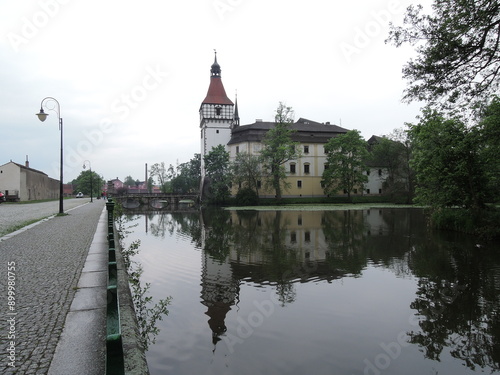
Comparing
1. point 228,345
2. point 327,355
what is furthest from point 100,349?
point 327,355

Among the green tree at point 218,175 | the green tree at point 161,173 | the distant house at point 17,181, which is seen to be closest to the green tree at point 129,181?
the green tree at point 161,173

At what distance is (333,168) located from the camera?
53906mm

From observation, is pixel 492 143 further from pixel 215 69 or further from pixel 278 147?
pixel 215 69

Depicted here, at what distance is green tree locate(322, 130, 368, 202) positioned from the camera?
5244 centimetres

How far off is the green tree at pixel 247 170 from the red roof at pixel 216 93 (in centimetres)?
1488

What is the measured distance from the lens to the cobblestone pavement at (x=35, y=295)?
3.48 m

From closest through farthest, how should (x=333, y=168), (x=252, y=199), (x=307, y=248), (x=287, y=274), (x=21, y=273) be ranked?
(x=21, y=273) < (x=287, y=274) < (x=307, y=248) < (x=252, y=199) < (x=333, y=168)

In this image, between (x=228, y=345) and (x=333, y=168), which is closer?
(x=228, y=345)

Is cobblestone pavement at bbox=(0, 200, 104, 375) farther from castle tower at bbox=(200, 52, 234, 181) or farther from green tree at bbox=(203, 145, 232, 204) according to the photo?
castle tower at bbox=(200, 52, 234, 181)

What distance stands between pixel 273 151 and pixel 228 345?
150 ft

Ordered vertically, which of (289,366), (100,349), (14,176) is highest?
(14,176)

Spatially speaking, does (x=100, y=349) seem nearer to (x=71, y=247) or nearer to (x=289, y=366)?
(x=289, y=366)

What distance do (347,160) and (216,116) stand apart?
951 inches

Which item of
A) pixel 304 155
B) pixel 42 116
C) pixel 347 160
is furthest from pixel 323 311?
pixel 304 155
